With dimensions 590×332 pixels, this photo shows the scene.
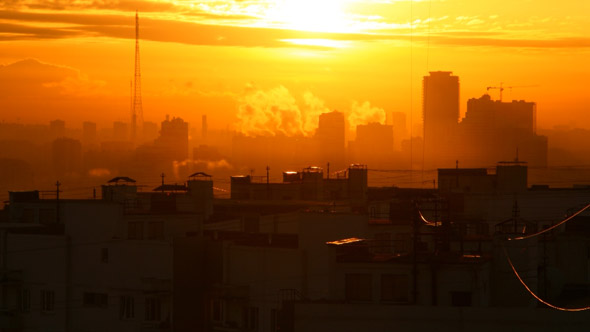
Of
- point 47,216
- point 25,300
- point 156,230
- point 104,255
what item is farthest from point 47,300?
point 47,216

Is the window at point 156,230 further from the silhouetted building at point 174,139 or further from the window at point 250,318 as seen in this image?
the silhouetted building at point 174,139

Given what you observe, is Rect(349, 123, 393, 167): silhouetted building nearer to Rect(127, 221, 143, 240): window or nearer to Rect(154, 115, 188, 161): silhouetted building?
Rect(154, 115, 188, 161): silhouetted building

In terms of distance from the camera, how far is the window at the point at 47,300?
5097 centimetres

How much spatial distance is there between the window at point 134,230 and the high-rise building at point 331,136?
105 meters

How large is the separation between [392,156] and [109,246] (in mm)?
116958

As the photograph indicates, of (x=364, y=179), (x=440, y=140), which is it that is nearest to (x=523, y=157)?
(x=440, y=140)

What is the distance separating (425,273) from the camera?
3684 centimetres

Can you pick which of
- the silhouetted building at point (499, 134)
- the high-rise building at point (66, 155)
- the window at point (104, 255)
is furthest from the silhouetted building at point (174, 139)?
the window at point (104, 255)

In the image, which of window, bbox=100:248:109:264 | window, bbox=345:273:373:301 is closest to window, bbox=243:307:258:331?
window, bbox=345:273:373:301

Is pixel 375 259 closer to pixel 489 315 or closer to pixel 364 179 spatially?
pixel 489 315

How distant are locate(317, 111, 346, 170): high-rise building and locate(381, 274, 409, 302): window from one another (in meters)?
118

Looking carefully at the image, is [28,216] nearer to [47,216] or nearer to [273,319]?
[47,216]

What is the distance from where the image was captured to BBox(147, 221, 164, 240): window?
51219 millimetres

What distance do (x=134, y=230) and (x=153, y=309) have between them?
16.8 feet
